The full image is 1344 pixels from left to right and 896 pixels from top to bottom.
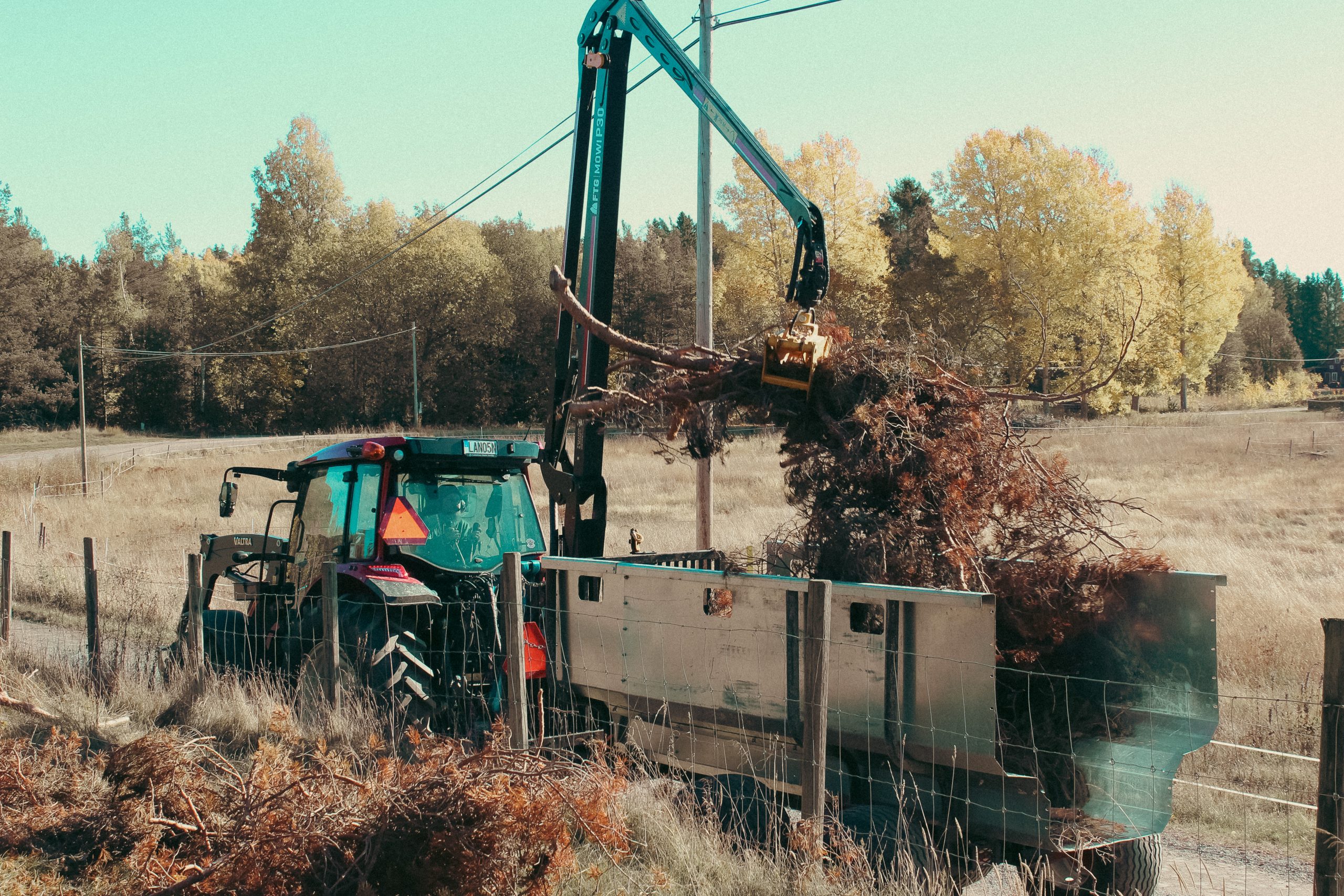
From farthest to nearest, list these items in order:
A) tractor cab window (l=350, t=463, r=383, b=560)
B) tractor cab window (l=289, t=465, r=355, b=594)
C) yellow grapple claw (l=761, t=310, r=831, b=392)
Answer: tractor cab window (l=289, t=465, r=355, b=594) < tractor cab window (l=350, t=463, r=383, b=560) < yellow grapple claw (l=761, t=310, r=831, b=392)

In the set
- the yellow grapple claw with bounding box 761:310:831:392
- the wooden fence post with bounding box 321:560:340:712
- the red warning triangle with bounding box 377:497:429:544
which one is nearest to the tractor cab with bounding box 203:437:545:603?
the red warning triangle with bounding box 377:497:429:544

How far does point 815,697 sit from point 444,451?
3.58 meters

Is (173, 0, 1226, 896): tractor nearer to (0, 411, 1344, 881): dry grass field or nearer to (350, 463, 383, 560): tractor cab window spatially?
(350, 463, 383, 560): tractor cab window

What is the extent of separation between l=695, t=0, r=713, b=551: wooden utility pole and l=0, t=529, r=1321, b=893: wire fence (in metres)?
3.04

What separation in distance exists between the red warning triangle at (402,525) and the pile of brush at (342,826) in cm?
209

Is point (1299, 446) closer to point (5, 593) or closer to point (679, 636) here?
point (679, 636)

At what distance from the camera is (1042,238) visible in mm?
37688

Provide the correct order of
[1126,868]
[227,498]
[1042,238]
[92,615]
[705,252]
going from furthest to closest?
[1042,238] → [705,252] → [92,615] → [227,498] → [1126,868]

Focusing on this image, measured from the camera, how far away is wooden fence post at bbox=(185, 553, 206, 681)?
7941 mm

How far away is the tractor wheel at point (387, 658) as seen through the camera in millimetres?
6348

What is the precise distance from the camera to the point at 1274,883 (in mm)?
5195

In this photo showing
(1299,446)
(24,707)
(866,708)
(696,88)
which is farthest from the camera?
(1299,446)

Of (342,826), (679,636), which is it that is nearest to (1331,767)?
(679,636)

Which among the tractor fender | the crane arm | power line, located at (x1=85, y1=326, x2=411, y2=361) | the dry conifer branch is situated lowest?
the dry conifer branch
